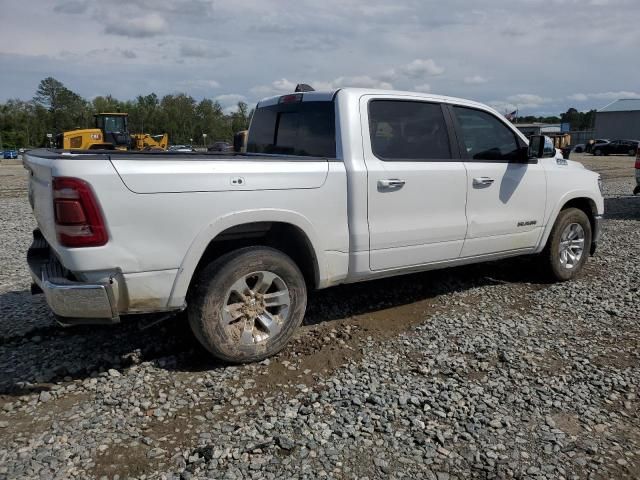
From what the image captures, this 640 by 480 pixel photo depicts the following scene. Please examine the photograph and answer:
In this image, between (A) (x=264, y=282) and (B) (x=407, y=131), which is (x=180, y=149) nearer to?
(B) (x=407, y=131)

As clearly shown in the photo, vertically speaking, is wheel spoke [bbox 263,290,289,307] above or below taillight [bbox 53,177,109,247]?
below

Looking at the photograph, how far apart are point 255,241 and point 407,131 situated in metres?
1.62

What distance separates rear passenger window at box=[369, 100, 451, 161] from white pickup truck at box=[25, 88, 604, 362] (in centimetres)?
1

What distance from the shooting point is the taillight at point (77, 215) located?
308cm

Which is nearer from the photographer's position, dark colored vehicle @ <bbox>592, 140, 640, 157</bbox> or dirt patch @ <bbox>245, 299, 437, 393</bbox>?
→ dirt patch @ <bbox>245, 299, 437, 393</bbox>

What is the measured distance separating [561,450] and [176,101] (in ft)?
292

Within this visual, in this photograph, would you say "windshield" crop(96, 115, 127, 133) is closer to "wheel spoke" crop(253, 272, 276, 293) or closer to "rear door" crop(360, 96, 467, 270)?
"rear door" crop(360, 96, 467, 270)

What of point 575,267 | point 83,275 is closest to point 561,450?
point 83,275

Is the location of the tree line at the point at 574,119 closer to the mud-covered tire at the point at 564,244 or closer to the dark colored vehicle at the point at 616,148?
the dark colored vehicle at the point at 616,148

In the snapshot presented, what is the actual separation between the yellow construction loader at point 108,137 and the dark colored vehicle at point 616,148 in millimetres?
37809

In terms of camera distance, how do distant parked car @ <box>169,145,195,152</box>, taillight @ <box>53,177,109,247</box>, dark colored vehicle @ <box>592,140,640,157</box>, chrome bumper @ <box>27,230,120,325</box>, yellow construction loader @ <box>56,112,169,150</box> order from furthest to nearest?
dark colored vehicle @ <box>592,140,640,157</box>
yellow construction loader @ <box>56,112,169,150</box>
distant parked car @ <box>169,145,195,152</box>
chrome bumper @ <box>27,230,120,325</box>
taillight @ <box>53,177,109,247</box>

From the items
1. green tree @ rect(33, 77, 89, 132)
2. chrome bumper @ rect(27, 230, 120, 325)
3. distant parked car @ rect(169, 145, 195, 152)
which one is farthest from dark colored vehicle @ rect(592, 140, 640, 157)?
green tree @ rect(33, 77, 89, 132)

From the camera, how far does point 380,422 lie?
3.17 m

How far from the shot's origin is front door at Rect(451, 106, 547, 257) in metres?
4.94
